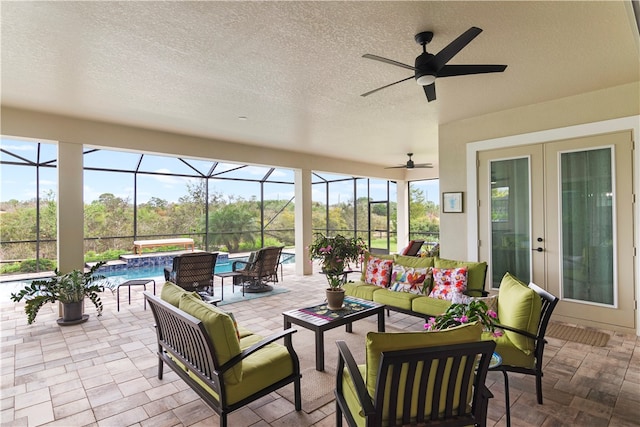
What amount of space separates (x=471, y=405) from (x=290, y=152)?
6630 mm

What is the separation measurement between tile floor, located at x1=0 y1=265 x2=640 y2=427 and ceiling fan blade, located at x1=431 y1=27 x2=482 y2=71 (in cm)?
260

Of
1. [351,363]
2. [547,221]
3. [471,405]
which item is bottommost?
[471,405]

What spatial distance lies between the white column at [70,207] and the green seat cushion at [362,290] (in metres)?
3.96

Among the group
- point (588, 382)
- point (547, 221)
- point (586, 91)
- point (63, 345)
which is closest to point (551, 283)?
point (547, 221)

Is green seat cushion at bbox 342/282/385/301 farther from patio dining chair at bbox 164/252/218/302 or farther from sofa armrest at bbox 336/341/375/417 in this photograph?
sofa armrest at bbox 336/341/375/417

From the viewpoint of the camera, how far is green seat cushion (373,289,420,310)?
3903 mm

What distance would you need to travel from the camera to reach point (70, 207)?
4.79m

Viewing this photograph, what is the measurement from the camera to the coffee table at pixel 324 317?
3018mm

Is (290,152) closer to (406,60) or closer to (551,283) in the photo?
(406,60)

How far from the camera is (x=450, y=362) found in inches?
62.5

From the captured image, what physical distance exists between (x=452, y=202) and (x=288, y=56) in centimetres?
360

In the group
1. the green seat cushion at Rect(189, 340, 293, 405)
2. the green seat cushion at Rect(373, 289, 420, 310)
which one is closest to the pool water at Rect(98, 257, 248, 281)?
the green seat cushion at Rect(373, 289, 420, 310)

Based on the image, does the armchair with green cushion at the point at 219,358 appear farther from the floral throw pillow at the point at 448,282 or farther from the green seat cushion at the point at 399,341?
the floral throw pillow at the point at 448,282

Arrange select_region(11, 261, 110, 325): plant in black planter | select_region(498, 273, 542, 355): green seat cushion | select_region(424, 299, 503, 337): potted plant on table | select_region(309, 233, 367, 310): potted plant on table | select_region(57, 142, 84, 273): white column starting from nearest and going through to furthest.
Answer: select_region(424, 299, 503, 337): potted plant on table → select_region(498, 273, 542, 355): green seat cushion → select_region(309, 233, 367, 310): potted plant on table → select_region(11, 261, 110, 325): plant in black planter → select_region(57, 142, 84, 273): white column
